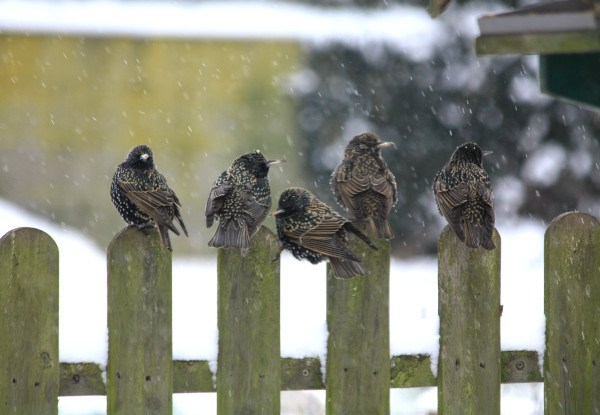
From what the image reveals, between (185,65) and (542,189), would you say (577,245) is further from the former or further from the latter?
(185,65)

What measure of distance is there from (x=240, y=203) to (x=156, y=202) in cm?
34

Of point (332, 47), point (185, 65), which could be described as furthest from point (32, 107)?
point (332, 47)

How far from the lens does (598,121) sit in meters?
7.14

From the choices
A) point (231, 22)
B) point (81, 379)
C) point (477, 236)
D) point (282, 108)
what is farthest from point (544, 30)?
point (231, 22)

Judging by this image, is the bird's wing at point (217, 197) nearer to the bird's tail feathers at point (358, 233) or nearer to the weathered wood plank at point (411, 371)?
the bird's tail feathers at point (358, 233)

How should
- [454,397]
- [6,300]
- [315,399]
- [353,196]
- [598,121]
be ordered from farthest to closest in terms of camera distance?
[598,121]
[315,399]
[353,196]
[454,397]
[6,300]

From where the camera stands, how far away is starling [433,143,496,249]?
10.4 ft

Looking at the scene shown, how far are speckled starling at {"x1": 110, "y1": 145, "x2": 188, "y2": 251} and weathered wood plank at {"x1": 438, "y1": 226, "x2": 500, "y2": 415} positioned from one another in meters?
1.10

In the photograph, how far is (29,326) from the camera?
3.00m

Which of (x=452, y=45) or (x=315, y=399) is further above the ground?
(x=452, y=45)

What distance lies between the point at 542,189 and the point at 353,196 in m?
4.24

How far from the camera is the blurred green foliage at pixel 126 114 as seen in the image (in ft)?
25.9

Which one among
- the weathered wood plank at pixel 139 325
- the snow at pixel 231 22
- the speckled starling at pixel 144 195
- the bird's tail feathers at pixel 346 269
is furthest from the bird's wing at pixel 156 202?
the snow at pixel 231 22

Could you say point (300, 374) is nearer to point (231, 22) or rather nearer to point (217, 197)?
point (217, 197)
